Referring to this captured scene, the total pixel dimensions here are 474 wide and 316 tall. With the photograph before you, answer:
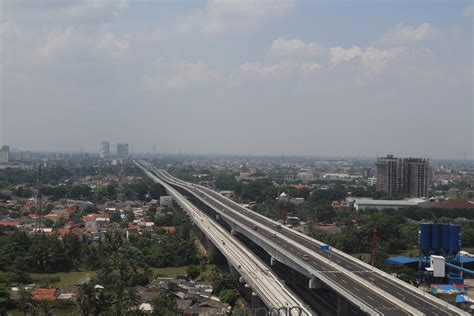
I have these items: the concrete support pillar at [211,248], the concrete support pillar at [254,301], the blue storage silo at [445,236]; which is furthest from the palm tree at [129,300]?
the blue storage silo at [445,236]

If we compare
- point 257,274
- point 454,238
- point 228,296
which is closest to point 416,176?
point 454,238

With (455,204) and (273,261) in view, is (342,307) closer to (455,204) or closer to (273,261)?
(273,261)

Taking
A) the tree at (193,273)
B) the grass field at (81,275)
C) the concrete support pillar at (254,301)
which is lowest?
the grass field at (81,275)

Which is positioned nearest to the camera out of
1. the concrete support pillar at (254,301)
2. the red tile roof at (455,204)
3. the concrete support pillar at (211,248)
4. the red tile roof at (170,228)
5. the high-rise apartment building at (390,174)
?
the concrete support pillar at (254,301)

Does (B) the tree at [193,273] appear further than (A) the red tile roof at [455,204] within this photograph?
No

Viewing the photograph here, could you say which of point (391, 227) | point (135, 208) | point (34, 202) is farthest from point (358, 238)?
point (34, 202)

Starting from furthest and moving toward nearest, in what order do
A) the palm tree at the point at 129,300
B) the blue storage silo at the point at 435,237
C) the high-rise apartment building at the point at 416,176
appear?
the high-rise apartment building at the point at 416,176
the blue storage silo at the point at 435,237
the palm tree at the point at 129,300

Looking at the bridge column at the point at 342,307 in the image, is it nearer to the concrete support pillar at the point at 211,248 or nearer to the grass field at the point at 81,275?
the grass field at the point at 81,275
